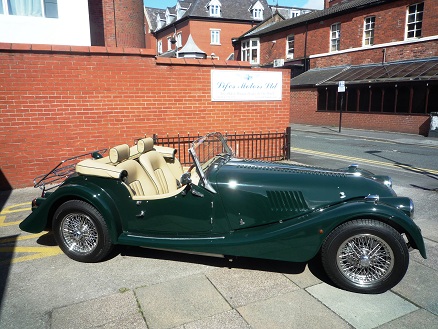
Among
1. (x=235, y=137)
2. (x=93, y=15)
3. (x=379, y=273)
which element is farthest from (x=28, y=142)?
(x=93, y=15)

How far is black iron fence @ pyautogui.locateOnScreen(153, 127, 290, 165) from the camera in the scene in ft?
26.7

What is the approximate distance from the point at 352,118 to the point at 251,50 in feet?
54.8

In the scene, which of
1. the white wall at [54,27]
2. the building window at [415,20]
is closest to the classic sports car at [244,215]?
the white wall at [54,27]

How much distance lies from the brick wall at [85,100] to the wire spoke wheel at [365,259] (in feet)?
18.9

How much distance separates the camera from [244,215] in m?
3.38

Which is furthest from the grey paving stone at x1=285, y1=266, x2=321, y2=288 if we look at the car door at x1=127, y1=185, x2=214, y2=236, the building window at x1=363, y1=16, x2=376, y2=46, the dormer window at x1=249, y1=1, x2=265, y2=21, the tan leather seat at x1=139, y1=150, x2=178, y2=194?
the dormer window at x1=249, y1=1, x2=265, y2=21

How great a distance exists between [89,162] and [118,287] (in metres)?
1.45

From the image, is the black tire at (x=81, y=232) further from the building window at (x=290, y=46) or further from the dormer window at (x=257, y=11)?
the dormer window at (x=257, y=11)

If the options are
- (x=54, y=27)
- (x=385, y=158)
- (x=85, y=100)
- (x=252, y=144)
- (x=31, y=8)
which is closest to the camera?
(x=85, y=100)

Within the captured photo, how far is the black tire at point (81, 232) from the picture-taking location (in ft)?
12.1

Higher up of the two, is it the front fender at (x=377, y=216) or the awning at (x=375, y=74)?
the awning at (x=375, y=74)

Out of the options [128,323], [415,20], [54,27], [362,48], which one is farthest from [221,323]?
[362,48]

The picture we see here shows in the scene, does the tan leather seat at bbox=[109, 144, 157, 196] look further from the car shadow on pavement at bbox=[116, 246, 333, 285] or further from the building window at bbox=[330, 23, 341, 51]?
the building window at bbox=[330, 23, 341, 51]

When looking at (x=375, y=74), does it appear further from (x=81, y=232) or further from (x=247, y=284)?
(x=81, y=232)
